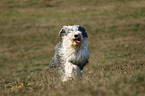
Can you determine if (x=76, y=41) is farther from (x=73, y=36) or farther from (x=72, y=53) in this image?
(x=72, y=53)

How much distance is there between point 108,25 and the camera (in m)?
21.0

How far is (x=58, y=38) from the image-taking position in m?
18.0

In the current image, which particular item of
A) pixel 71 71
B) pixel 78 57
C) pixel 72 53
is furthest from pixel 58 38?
pixel 71 71

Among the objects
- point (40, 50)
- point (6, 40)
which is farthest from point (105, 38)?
point (6, 40)

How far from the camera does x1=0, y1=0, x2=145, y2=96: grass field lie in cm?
622

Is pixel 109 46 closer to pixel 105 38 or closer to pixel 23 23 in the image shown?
pixel 105 38

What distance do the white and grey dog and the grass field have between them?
561 millimetres

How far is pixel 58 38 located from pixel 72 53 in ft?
41.1

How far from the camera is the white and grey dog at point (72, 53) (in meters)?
5.37

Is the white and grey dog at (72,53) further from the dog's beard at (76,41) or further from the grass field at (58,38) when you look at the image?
the grass field at (58,38)

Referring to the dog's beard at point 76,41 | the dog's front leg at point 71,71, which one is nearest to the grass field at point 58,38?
the dog's front leg at point 71,71

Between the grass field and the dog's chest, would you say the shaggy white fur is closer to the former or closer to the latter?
the dog's chest

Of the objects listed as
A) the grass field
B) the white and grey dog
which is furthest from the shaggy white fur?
the grass field

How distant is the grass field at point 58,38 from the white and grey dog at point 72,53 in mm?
561
